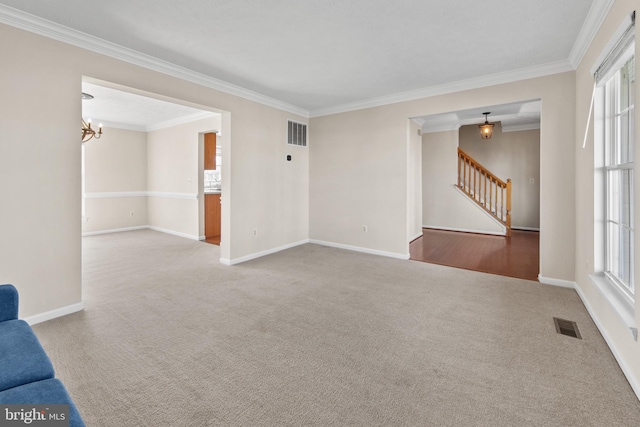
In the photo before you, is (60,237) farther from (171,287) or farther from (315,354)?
(315,354)

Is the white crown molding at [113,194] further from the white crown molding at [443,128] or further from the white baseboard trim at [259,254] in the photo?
the white crown molding at [443,128]

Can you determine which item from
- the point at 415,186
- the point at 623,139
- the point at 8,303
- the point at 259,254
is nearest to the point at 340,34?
the point at 623,139

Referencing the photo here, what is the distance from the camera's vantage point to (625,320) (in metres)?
1.88

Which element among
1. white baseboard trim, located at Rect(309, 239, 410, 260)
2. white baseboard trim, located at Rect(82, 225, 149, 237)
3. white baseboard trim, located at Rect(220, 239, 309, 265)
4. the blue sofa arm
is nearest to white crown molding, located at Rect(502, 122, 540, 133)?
white baseboard trim, located at Rect(309, 239, 410, 260)

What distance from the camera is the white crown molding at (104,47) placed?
2.50 meters

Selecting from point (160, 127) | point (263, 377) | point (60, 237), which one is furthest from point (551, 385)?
point (160, 127)

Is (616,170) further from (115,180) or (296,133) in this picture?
(115,180)

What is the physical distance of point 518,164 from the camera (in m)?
7.68

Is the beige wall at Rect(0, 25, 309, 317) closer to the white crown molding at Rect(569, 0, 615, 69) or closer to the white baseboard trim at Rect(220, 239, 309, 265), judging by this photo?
the white baseboard trim at Rect(220, 239, 309, 265)

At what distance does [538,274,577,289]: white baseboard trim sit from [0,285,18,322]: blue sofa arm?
4855 millimetres

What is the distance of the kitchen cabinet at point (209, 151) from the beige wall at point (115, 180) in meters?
2.28

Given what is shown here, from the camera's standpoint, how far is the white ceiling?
2445 millimetres

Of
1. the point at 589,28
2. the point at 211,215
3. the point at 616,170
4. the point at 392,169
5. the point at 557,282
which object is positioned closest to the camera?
the point at 616,170

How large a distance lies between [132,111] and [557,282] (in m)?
7.47
